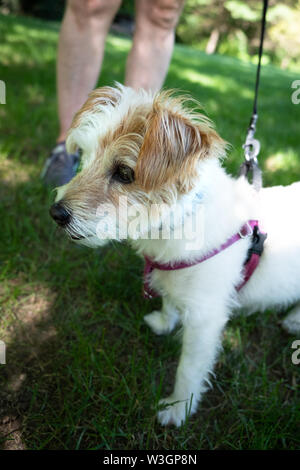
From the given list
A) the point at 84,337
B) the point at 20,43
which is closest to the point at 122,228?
the point at 84,337

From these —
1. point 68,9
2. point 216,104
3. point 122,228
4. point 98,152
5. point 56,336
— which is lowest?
point 56,336

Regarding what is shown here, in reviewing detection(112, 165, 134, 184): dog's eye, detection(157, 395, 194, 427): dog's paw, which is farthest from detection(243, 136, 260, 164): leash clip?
detection(157, 395, 194, 427): dog's paw

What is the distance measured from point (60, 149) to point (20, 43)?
5786 mm

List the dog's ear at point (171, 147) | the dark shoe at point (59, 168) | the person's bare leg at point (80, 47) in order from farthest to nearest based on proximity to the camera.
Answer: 1. the dark shoe at point (59, 168)
2. the person's bare leg at point (80, 47)
3. the dog's ear at point (171, 147)

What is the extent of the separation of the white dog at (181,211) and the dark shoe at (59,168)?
121cm

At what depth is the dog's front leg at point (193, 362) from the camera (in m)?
1.62

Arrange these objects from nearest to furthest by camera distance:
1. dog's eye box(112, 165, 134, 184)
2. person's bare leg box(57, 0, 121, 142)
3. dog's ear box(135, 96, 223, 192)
Result: dog's ear box(135, 96, 223, 192)
dog's eye box(112, 165, 134, 184)
person's bare leg box(57, 0, 121, 142)

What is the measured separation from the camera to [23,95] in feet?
15.3

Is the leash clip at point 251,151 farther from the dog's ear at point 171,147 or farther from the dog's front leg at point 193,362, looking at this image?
the dog's front leg at point 193,362

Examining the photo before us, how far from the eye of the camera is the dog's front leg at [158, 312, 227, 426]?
1618mm

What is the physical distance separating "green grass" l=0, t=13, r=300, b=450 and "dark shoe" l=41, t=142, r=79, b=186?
0.13 m

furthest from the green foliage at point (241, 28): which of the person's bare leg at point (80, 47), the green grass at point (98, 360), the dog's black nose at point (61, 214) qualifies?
the dog's black nose at point (61, 214)

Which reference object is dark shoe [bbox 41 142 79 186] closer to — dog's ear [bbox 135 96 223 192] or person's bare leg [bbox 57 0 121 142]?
person's bare leg [bbox 57 0 121 142]

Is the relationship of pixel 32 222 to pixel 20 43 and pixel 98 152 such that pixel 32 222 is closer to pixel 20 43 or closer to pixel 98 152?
pixel 98 152
